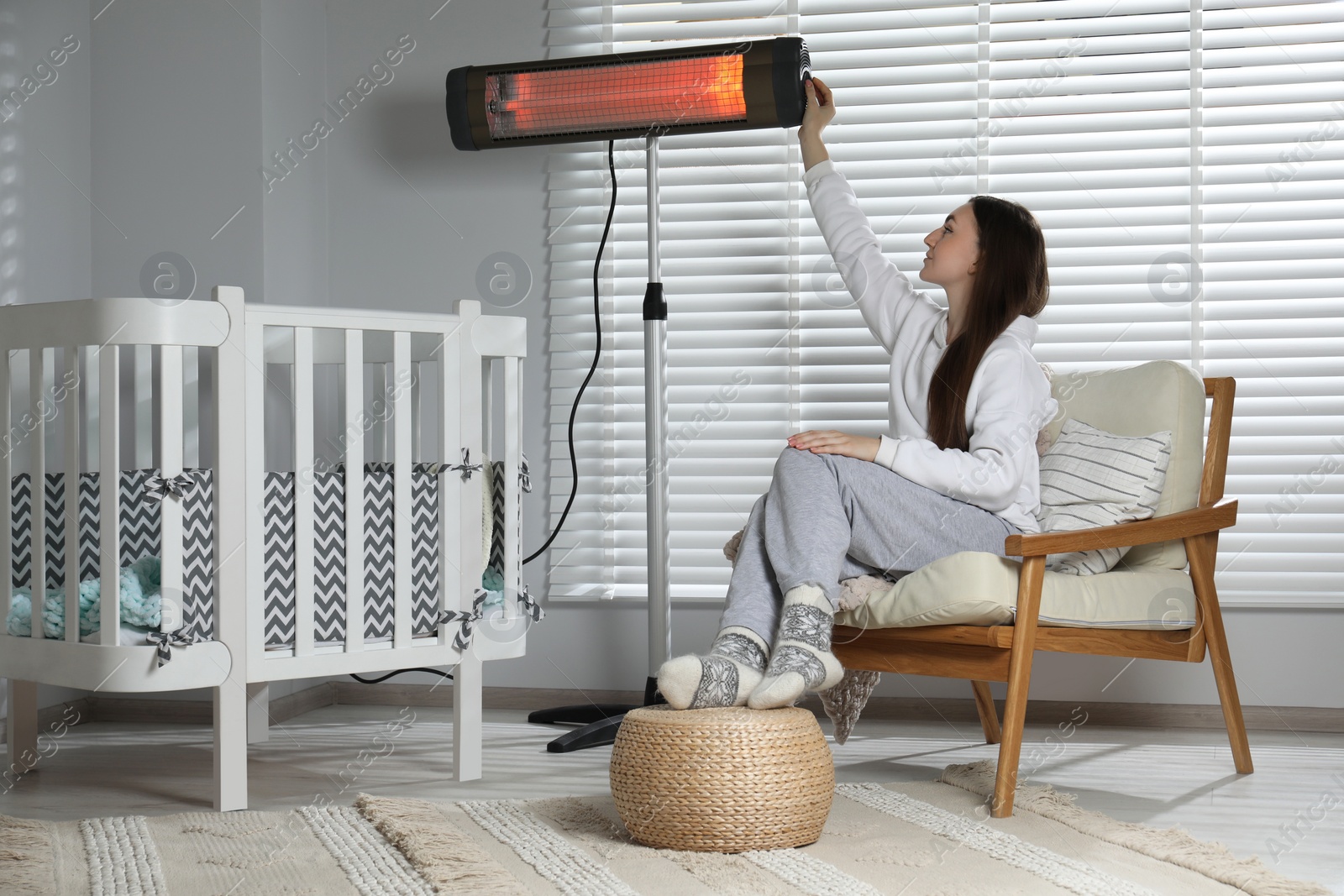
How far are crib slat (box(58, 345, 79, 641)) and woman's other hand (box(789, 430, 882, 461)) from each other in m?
1.11

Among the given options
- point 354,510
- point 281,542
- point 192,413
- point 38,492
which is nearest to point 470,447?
point 354,510

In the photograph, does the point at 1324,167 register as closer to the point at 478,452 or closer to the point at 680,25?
the point at 680,25

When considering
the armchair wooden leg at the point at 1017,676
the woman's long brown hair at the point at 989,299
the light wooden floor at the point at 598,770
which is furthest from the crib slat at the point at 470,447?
the armchair wooden leg at the point at 1017,676

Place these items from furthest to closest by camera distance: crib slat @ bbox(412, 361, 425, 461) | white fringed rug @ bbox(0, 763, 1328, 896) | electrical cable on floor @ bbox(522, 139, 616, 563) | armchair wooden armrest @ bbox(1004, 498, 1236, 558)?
electrical cable on floor @ bbox(522, 139, 616, 563) → crib slat @ bbox(412, 361, 425, 461) → armchair wooden armrest @ bbox(1004, 498, 1236, 558) → white fringed rug @ bbox(0, 763, 1328, 896)

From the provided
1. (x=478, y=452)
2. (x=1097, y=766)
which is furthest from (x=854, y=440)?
(x=1097, y=766)

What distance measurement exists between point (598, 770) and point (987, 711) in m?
0.80

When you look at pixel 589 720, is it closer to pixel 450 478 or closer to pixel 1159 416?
pixel 450 478

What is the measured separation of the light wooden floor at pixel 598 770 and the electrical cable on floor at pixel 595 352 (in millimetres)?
458

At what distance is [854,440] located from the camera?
1.76m

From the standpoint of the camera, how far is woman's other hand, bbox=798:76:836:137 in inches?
89.6

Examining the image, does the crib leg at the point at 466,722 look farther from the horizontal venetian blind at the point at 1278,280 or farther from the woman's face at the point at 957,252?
the horizontal venetian blind at the point at 1278,280

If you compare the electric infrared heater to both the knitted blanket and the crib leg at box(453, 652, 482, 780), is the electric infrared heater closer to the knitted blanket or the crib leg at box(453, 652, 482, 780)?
the crib leg at box(453, 652, 482, 780)

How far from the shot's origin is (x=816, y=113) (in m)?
2.28

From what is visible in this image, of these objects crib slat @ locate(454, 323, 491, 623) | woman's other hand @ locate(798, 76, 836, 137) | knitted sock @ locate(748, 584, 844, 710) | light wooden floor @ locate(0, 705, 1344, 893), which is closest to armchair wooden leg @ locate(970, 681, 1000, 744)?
light wooden floor @ locate(0, 705, 1344, 893)
